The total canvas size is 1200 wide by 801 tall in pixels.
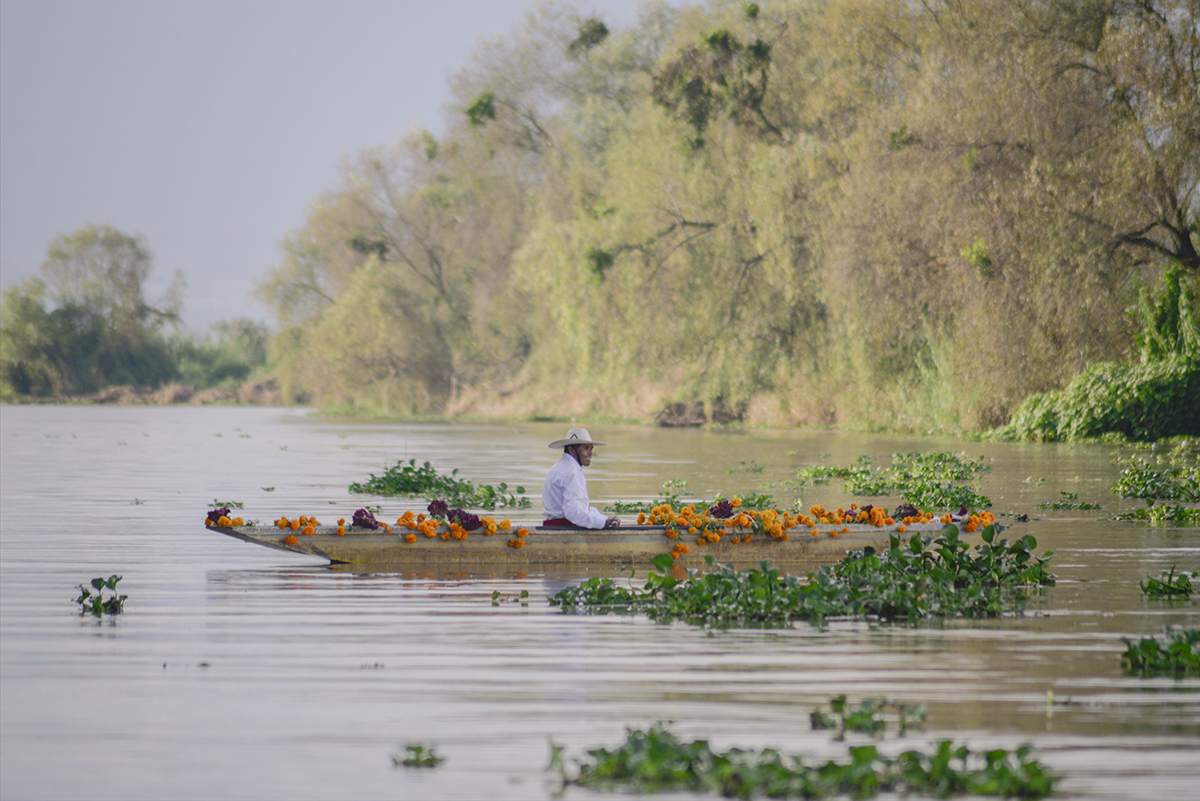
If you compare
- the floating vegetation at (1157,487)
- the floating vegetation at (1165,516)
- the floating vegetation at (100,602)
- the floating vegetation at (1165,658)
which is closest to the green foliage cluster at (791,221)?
the floating vegetation at (1157,487)

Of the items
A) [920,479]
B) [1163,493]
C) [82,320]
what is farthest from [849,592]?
[82,320]

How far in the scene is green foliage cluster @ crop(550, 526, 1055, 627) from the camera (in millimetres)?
9133

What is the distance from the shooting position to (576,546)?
1159 centimetres

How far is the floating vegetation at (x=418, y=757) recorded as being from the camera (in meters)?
5.73

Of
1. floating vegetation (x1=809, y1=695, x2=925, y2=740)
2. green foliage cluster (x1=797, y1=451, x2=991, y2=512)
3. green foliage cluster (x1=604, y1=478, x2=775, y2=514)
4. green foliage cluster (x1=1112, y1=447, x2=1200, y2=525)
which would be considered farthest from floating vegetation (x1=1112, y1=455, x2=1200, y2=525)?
floating vegetation (x1=809, y1=695, x2=925, y2=740)

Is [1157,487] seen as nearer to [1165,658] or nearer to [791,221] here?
[1165,658]

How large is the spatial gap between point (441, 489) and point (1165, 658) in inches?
506

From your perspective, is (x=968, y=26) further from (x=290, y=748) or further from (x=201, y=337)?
(x=201, y=337)

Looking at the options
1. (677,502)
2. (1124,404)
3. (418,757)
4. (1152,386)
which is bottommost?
(418,757)

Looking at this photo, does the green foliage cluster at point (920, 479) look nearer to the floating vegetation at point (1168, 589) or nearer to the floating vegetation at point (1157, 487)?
the floating vegetation at point (1157, 487)

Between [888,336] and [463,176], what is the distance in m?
31.7

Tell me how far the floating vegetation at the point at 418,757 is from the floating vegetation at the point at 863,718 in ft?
5.87

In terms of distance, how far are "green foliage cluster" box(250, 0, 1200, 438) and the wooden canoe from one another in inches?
797

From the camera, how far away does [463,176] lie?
6234cm
